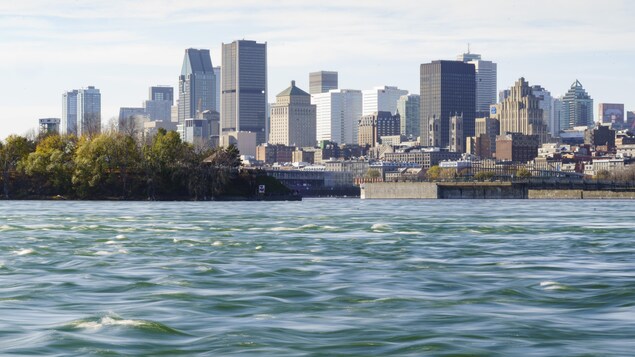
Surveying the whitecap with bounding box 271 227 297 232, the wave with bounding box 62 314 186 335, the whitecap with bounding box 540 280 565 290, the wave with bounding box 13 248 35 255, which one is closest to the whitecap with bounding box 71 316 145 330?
the wave with bounding box 62 314 186 335

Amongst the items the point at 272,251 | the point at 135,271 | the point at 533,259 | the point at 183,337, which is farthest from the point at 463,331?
the point at 272,251

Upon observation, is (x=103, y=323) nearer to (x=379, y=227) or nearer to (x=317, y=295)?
(x=317, y=295)

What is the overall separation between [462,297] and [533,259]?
695 inches

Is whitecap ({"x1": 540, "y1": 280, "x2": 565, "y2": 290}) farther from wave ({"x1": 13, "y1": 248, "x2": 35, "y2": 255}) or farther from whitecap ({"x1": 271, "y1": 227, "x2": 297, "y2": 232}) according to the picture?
whitecap ({"x1": 271, "y1": 227, "x2": 297, "y2": 232})

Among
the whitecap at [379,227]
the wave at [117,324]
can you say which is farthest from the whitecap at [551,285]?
the whitecap at [379,227]

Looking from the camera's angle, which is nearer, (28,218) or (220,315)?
(220,315)

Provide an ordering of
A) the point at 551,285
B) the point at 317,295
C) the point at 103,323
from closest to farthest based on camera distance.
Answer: the point at 103,323
the point at 317,295
the point at 551,285

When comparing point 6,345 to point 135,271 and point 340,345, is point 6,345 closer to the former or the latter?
point 340,345

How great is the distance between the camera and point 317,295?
138ft

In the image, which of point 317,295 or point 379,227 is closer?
point 317,295

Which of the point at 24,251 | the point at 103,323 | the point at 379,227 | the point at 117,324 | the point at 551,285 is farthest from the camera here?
the point at 379,227

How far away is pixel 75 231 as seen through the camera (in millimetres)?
83938

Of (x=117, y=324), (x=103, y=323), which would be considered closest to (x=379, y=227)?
(x=103, y=323)

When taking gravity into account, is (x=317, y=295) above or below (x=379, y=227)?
below
